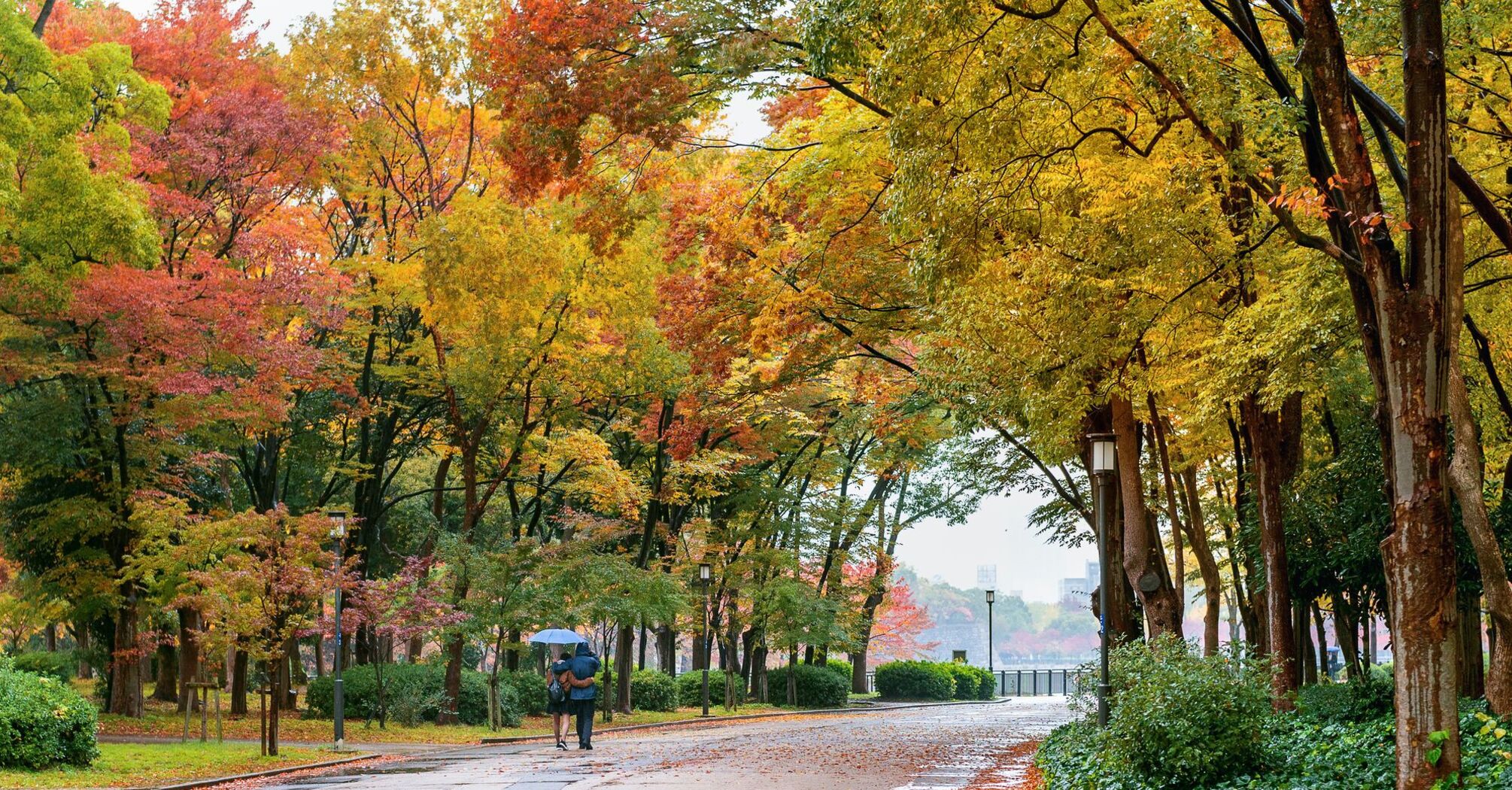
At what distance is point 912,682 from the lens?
44906mm

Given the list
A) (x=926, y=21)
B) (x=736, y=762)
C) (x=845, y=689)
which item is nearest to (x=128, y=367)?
(x=736, y=762)

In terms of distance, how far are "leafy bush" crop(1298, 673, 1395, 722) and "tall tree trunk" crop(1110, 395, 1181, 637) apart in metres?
2.10

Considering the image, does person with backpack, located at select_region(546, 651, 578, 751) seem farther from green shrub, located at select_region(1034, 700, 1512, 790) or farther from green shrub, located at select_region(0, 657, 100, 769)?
green shrub, located at select_region(1034, 700, 1512, 790)

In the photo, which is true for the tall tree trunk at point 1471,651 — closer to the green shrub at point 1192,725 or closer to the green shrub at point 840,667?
the green shrub at point 1192,725

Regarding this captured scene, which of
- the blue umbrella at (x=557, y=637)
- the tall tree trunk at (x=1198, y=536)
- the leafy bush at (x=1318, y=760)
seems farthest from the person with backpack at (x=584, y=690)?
the tall tree trunk at (x=1198, y=536)

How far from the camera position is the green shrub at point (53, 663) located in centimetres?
3166

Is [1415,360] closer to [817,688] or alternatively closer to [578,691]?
[578,691]

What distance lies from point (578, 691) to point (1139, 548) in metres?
8.01

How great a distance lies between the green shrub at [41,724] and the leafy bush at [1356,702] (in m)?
14.6

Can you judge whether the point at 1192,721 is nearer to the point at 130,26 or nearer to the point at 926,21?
the point at 926,21

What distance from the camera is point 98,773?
15945 mm

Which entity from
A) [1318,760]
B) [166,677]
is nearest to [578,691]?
[1318,760]

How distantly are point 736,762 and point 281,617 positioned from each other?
26.8 ft

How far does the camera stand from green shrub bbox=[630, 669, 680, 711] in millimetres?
34031
